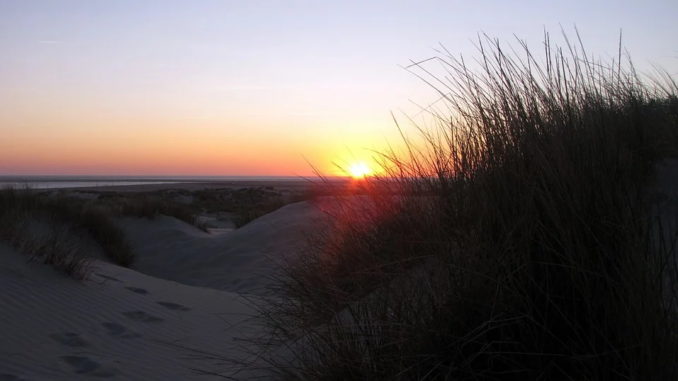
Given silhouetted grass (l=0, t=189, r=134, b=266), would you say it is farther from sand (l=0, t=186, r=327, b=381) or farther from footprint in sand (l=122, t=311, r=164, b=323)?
footprint in sand (l=122, t=311, r=164, b=323)

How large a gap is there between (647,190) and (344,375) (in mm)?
2145

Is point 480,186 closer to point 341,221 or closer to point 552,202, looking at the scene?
point 552,202

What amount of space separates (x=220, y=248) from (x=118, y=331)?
22.1ft

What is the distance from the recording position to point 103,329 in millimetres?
5266

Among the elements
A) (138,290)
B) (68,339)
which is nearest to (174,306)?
(138,290)

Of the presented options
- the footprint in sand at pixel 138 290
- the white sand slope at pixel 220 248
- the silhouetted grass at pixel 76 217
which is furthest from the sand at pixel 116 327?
the silhouetted grass at pixel 76 217

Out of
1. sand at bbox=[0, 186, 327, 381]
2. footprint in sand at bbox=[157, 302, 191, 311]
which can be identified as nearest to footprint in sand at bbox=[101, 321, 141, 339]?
sand at bbox=[0, 186, 327, 381]

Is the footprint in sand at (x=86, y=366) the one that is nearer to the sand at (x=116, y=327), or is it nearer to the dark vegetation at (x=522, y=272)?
the sand at (x=116, y=327)

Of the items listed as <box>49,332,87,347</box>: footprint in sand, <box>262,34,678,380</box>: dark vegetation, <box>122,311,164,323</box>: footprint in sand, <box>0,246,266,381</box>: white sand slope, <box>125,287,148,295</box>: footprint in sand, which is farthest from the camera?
<box>125,287,148,295</box>: footprint in sand

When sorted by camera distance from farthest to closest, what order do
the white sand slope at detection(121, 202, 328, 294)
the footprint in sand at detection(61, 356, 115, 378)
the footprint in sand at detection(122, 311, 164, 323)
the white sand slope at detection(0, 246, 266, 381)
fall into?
the white sand slope at detection(121, 202, 328, 294)
the footprint in sand at detection(122, 311, 164, 323)
the white sand slope at detection(0, 246, 266, 381)
the footprint in sand at detection(61, 356, 115, 378)

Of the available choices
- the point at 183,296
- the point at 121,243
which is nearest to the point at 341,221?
the point at 183,296

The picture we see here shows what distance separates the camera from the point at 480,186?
293 centimetres

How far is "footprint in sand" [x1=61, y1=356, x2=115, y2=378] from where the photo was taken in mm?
4152

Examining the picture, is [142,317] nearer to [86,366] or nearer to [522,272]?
[86,366]
